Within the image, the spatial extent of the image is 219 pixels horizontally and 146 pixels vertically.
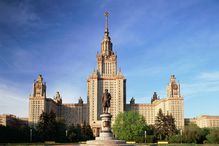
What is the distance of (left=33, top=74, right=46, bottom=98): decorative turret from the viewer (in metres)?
196

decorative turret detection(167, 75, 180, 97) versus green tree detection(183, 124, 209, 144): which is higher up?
decorative turret detection(167, 75, 180, 97)

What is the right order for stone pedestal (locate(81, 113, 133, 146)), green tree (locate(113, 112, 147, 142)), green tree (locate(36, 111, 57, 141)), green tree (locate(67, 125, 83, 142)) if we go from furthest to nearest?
green tree (locate(113, 112, 147, 142)), green tree (locate(67, 125, 83, 142)), green tree (locate(36, 111, 57, 141)), stone pedestal (locate(81, 113, 133, 146))

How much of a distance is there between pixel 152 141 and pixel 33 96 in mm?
103471

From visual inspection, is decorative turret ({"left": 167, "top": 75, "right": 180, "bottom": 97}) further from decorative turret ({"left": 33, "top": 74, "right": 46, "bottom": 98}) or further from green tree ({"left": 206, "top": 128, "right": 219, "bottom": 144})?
green tree ({"left": 206, "top": 128, "right": 219, "bottom": 144})

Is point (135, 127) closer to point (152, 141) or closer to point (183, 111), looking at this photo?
point (152, 141)

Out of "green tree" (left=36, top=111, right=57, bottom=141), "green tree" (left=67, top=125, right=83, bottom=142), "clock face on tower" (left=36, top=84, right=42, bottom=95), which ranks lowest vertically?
"green tree" (left=67, top=125, right=83, bottom=142)

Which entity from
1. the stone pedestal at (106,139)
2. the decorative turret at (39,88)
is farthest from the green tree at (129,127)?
the decorative turret at (39,88)

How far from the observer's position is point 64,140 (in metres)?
108

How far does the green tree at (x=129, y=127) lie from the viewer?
399 feet

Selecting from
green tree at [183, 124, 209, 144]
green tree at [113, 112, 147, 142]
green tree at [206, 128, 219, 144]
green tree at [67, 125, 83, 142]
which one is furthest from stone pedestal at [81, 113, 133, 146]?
green tree at [113, 112, 147, 142]

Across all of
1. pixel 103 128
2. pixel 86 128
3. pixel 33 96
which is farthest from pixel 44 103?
pixel 103 128

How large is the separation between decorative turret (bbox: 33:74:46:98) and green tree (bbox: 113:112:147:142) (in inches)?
3034

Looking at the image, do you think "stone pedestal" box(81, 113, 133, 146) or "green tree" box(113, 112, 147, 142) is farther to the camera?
"green tree" box(113, 112, 147, 142)

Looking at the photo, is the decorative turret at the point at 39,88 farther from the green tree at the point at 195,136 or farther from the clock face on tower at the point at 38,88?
the green tree at the point at 195,136
